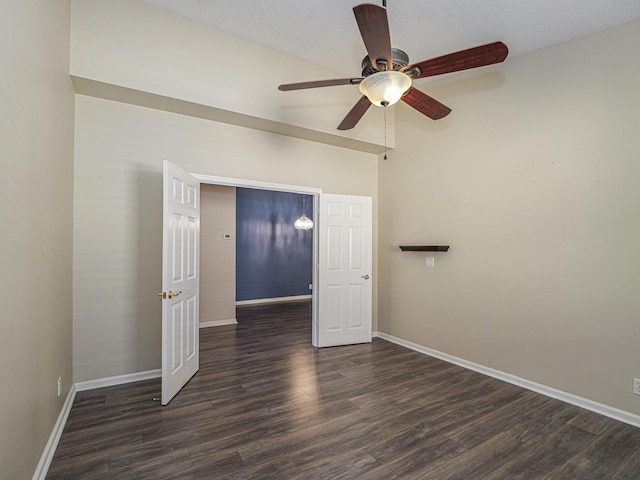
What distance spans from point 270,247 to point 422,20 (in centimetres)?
605

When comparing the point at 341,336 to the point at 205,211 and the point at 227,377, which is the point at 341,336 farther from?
the point at 205,211

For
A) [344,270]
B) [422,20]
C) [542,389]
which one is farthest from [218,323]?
[422,20]

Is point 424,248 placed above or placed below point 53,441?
above

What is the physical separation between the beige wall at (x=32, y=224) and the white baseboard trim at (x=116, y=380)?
45cm

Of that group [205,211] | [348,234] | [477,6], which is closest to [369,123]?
[348,234]

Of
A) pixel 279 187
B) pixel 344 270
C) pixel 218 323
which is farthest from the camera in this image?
pixel 218 323

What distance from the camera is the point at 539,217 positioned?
3.19 meters

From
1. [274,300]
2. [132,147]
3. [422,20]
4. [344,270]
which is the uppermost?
[422,20]

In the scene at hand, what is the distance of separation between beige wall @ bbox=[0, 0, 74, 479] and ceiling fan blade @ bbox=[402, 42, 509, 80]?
90.7 inches

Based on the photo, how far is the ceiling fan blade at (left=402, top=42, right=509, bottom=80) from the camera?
202 cm

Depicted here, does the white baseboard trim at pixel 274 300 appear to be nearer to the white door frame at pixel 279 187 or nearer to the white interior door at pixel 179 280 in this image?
the white door frame at pixel 279 187

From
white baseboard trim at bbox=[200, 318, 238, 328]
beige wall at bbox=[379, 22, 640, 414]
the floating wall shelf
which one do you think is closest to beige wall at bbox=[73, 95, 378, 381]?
white baseboard trim at bbox=[200, 318, 238, 328]

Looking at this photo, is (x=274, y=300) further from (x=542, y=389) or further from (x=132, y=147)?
(x=542, y=389)

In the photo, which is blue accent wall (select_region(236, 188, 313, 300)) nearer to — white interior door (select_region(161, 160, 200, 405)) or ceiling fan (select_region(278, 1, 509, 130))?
white interior door (select_region(161, 160, 200, 405))
